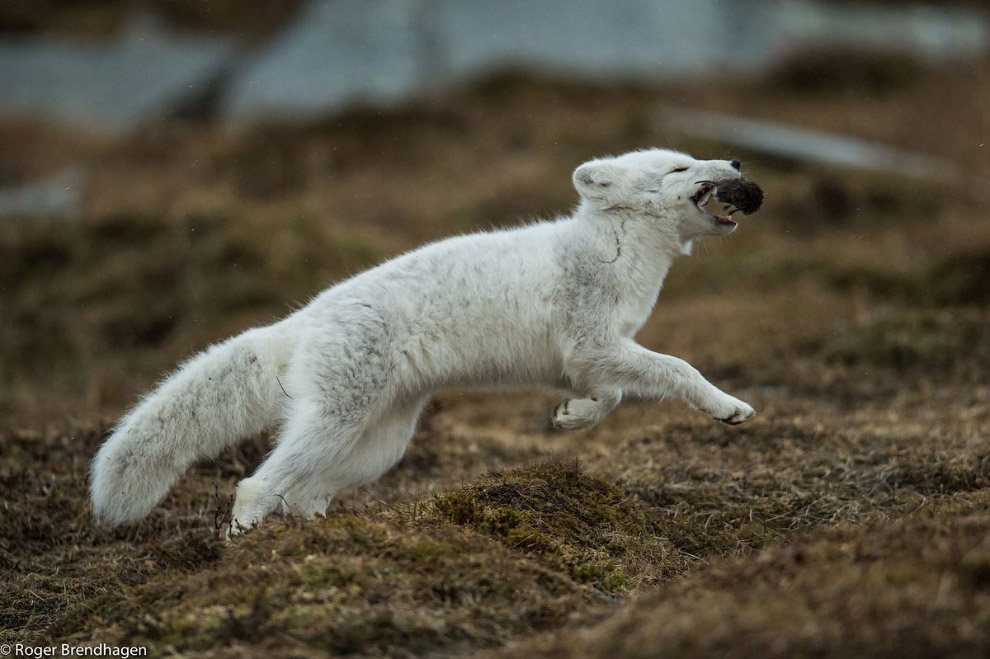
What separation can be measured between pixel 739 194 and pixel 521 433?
136 inches

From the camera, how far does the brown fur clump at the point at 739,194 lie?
5656 mm

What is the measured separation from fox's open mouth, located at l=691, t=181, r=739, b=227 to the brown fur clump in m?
0.05

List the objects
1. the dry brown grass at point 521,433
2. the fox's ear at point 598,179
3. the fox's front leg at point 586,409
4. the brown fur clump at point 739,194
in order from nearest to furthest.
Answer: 1. the dry brown grass at point 521,433
2. the fox's front leg at point 586,409
3. the brown fur clump at point 739,194
4. the fox's ear at point 598,179

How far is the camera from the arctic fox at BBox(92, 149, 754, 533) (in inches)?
201

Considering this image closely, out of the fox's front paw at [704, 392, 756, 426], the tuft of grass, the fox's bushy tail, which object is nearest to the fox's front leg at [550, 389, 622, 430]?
the tuft of grass

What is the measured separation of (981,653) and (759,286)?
8765 millimetres

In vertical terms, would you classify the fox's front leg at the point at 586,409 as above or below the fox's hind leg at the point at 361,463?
→ above

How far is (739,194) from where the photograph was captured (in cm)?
565

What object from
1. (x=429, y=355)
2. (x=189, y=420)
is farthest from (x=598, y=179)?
(x=189, y=420)

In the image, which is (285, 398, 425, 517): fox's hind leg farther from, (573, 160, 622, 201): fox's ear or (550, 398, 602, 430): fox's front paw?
(573, 160, 622, 201): fox's ear

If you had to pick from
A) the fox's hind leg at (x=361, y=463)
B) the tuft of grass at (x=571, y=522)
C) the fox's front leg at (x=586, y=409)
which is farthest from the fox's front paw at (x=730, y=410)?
the fox's hind leg at (x=361, y=463)

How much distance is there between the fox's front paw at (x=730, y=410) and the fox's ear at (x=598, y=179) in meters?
1.43

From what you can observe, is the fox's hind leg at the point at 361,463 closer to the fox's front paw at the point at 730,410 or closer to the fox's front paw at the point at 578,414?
the fox's front paw at the point at 578,414

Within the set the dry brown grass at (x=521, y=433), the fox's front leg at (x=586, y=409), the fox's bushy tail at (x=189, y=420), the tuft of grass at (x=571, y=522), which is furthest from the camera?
the fox's front leg at (x=586, y=409)
